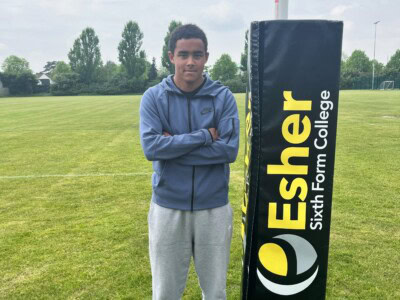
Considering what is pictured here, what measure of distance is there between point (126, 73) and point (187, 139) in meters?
61.8

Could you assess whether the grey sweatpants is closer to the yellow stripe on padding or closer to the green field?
the yellow stripe on padding

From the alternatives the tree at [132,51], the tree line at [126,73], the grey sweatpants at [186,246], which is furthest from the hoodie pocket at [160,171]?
the tree at [132,51]

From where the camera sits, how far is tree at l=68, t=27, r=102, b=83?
64444 millimetres

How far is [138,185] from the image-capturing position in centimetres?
593

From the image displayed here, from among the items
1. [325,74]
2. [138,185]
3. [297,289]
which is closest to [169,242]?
[297,289]

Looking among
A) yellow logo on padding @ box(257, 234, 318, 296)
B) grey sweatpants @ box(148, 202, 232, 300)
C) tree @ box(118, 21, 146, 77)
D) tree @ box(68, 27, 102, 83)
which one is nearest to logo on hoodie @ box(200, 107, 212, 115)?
grey sweatpants @ box(148, 202, 232, 300)

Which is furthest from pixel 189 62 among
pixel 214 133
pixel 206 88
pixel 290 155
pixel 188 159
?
pixel 290 155

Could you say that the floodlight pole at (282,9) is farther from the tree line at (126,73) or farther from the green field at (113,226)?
the tree line at (126,73)

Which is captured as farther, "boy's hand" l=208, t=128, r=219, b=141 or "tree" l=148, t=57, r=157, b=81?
"tree" l=148, t=57, r=157, b=81

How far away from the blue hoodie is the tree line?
47172 millimetres

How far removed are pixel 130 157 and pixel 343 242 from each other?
5.19 meters

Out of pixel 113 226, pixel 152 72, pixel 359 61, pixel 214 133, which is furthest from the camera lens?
pixel 359 61

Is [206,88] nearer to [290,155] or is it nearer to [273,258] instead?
[290,155]

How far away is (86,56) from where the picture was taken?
65.9 metres
